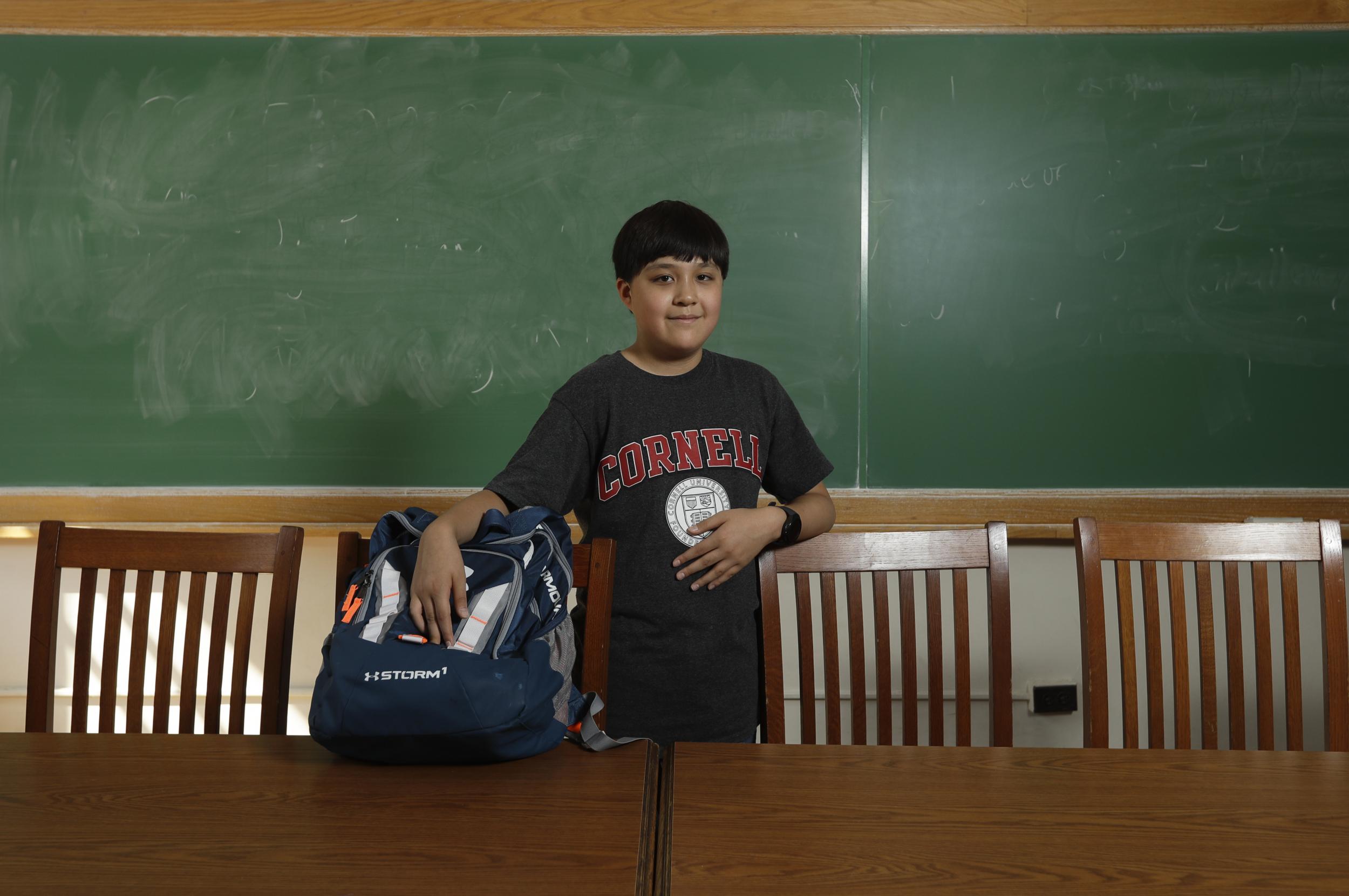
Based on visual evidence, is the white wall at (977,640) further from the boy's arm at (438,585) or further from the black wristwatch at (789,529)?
the boy's arm at (438,585)

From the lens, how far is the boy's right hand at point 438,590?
93cm

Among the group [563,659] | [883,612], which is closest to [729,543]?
[883,612]

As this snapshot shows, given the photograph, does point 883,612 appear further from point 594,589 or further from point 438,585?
point 438,585

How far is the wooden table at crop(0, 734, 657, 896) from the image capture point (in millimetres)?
708

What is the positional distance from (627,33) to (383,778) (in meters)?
1.83

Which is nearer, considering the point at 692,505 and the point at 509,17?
the point at 692,505

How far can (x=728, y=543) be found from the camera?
1.27 metres

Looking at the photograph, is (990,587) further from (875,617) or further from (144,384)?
(144,384)

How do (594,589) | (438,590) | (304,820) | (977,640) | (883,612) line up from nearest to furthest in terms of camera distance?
(304,820)
(438,590)
(594,589)
(883,612)
(977,640)

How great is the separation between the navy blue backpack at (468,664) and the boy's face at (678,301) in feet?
1.29

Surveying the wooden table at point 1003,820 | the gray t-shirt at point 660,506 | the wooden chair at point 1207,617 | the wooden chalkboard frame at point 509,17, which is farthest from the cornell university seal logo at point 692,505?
the wooden chalkboard frame at point 509,17

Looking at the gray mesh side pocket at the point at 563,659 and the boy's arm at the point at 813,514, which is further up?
the boy's arm at the point at 813,514

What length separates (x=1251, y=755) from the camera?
38.7 inches

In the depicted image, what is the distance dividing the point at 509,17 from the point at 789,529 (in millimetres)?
1515
